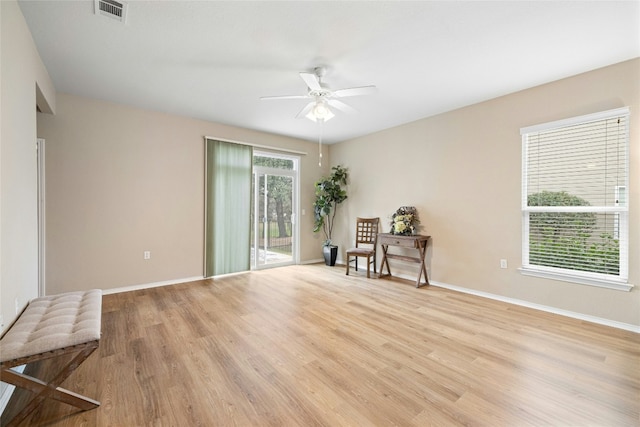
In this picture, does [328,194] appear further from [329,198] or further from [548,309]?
[548,309]

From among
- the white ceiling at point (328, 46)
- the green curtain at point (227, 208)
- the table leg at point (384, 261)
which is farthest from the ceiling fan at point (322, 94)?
the table leg at point (384, 261)

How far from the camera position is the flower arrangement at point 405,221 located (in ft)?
14.4

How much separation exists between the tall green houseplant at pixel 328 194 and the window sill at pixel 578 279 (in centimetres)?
333

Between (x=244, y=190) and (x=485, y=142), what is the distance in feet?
12.6

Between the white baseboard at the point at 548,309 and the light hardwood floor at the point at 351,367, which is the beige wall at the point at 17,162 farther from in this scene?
the white baseboard at the point at 548,309

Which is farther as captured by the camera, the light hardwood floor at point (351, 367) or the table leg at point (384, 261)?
the table leg at point (384, 261)

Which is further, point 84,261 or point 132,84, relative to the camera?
point 84,261

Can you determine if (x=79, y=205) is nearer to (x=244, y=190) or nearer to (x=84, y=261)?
(x=84, y=261)

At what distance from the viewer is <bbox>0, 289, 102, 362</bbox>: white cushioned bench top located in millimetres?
1412

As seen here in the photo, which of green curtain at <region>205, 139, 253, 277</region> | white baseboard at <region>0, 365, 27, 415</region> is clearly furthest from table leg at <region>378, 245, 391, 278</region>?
white baseboard at <region>0, 365, 27, 415</region>

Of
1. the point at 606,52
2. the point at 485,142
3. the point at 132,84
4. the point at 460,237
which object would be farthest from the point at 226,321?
the point at 606,52

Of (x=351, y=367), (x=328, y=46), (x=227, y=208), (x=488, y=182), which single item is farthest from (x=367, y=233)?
(x=328, y=46)

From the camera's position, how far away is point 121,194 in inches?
151

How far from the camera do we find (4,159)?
167 centimetres
